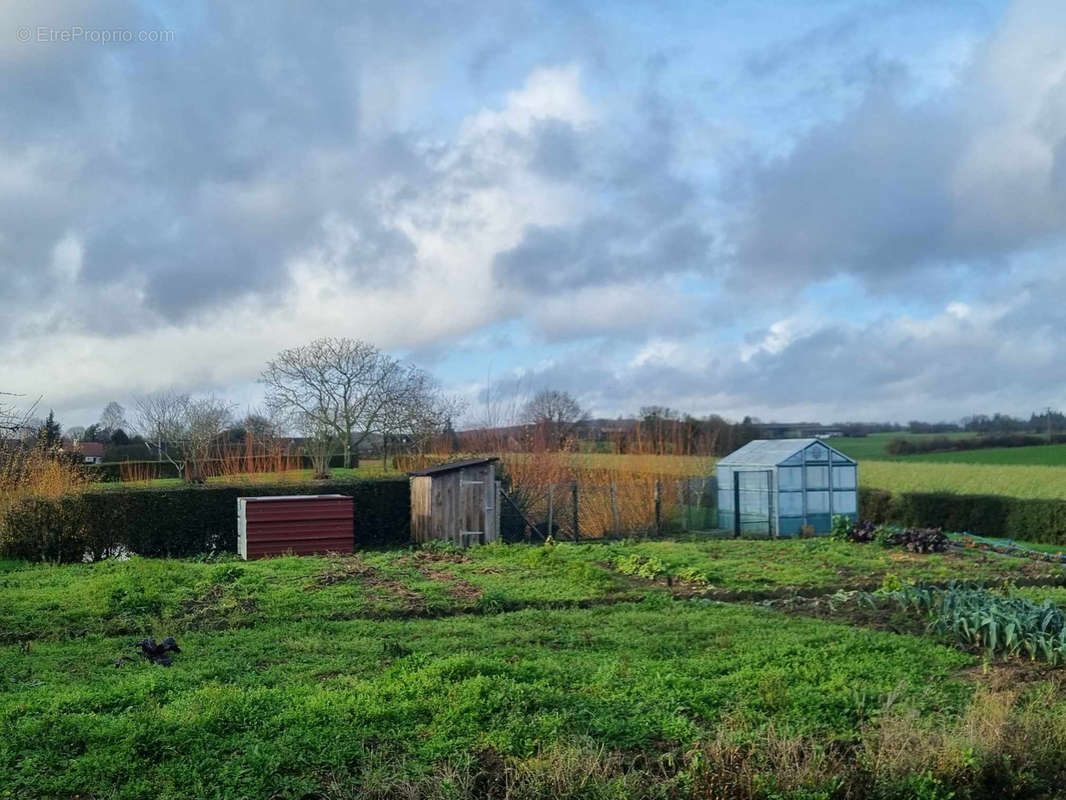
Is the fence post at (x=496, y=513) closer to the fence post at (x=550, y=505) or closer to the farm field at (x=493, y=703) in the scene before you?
the fence post at (x=550, y=505)

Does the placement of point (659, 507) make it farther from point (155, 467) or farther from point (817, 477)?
point (155, 467)

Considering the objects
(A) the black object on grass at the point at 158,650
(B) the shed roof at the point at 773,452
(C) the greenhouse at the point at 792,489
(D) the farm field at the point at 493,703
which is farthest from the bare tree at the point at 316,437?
(A) the black object on grass at the point at 158,650

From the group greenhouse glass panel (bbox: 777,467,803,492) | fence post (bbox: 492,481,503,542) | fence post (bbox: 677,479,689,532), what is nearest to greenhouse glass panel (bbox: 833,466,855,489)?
greenhouse glass panel (bbox: 777,467,803,492)

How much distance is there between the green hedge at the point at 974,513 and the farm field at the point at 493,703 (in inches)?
597

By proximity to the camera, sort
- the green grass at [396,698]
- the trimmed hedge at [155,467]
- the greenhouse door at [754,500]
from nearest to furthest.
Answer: the green grass at [396,698]
the greenhouse door at [754,500]
the trimmed hedge at [155,467]

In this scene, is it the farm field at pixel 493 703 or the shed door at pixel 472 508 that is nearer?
the farm field at pixel 493 703

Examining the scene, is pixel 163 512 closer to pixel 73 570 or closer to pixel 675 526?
pixel 73 570

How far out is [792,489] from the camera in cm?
2292

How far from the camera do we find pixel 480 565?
46.8ft

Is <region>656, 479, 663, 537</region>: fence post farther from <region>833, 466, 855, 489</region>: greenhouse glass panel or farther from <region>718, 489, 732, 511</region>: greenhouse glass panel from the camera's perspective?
<region>833, 466, 855, 489</region>: greenhouse glass panel

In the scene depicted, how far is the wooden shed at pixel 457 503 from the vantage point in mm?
18469

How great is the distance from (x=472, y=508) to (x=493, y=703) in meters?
12.9

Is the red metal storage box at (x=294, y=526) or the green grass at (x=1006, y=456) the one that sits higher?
the green grass at (x=1006, y=456)

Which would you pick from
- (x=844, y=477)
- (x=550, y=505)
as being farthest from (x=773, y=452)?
(x=550, y=505)
